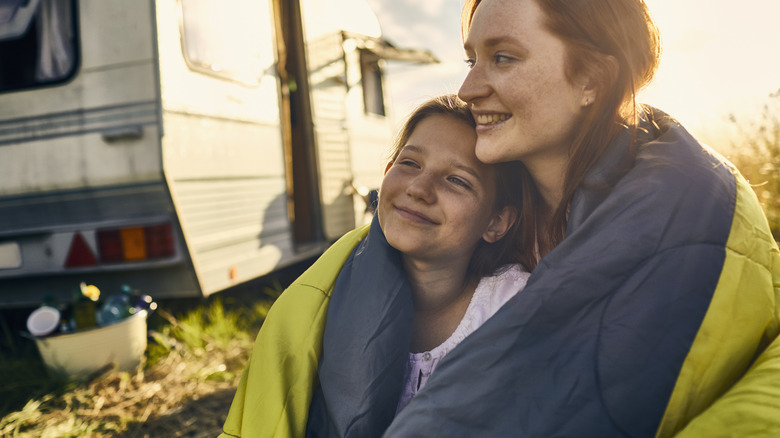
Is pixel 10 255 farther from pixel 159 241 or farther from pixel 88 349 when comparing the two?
pixel 159 241

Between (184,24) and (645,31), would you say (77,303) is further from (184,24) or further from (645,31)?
(645,31)

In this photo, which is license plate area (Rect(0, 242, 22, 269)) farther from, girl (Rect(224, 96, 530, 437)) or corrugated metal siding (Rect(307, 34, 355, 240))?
girl (Rect(224, 96, 530, 437))

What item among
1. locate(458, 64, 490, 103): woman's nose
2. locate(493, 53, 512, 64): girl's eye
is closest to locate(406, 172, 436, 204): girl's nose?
locate(458, 64, 490, 103): woman's nose

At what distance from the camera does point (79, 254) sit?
126 inches

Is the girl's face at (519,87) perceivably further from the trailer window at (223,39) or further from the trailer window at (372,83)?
the trailer window at (372,83)

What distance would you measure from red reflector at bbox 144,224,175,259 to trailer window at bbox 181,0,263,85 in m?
0.93

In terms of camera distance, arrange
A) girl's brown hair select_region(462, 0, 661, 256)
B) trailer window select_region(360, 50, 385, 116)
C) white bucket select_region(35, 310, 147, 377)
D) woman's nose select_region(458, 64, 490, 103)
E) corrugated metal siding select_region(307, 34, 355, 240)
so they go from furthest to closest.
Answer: trailer window select_region(360, 50, 385, 116)
corrugated metal siding select_region(307, 34, 355, 240)
white bucket select_region(35, 310, 147, 377)
woman's nose select_region(458, 64, 490, 103)
girl's brown hair select_region(462, 0, 661, 256)

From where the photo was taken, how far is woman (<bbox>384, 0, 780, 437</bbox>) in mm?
1177

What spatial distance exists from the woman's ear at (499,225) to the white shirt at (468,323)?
0.12 metres

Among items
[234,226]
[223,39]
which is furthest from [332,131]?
[234,226]

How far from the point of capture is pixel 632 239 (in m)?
1.24

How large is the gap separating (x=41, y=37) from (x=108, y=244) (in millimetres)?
1166

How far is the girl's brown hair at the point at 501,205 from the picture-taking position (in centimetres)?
181

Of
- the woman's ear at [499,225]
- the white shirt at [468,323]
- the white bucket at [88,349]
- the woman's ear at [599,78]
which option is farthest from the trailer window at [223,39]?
the woman's ear at [599,78]
